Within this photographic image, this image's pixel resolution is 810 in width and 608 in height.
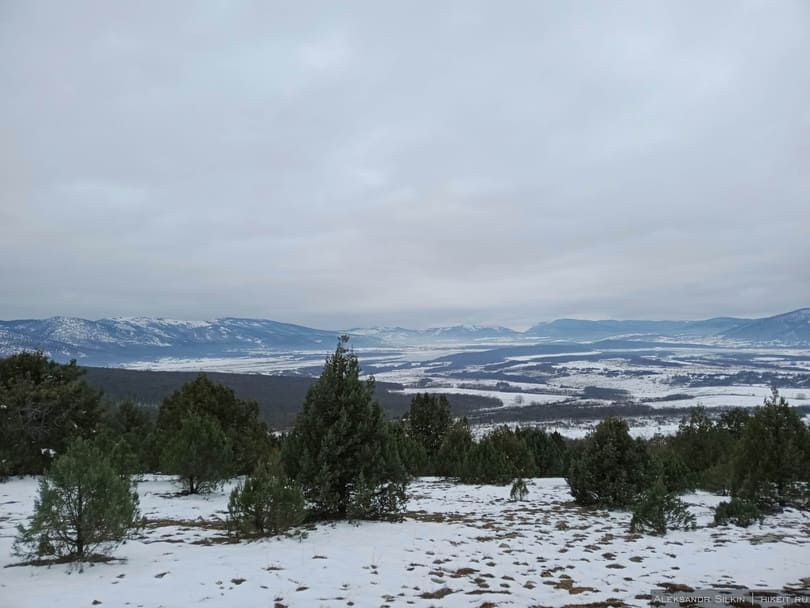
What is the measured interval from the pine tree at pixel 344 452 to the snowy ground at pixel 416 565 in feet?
2.70

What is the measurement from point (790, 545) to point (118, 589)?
51.8 ft

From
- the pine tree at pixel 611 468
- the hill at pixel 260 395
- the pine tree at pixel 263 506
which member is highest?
the pine tree at pixel 263 506

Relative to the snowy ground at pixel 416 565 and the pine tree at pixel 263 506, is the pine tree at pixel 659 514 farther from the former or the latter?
the pine tree at pixel 263 506

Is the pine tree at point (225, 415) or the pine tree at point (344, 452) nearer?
the pine tree at point (344, 452)

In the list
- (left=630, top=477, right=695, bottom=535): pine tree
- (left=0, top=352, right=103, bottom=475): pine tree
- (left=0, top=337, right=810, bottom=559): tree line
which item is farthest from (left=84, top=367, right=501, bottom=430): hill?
(left=630, top=477, right=695, bottom=535): pine tree

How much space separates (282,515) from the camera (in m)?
11.6

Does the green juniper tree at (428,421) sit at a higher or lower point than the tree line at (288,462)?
lower

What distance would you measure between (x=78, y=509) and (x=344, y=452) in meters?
6.84

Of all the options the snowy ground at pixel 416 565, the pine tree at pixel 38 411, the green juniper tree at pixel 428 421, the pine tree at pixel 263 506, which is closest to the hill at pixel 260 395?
→ the green juniper tree at pixel 428 421

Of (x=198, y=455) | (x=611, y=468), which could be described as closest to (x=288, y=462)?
(x=198, y=455)

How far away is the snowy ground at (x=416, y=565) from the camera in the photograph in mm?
7883

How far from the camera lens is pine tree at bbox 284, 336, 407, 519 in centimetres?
1366

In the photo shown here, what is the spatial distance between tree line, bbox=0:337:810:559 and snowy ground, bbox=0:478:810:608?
0.73m

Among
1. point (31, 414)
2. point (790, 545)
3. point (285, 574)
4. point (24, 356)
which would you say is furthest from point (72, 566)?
A: point (24, 356)
